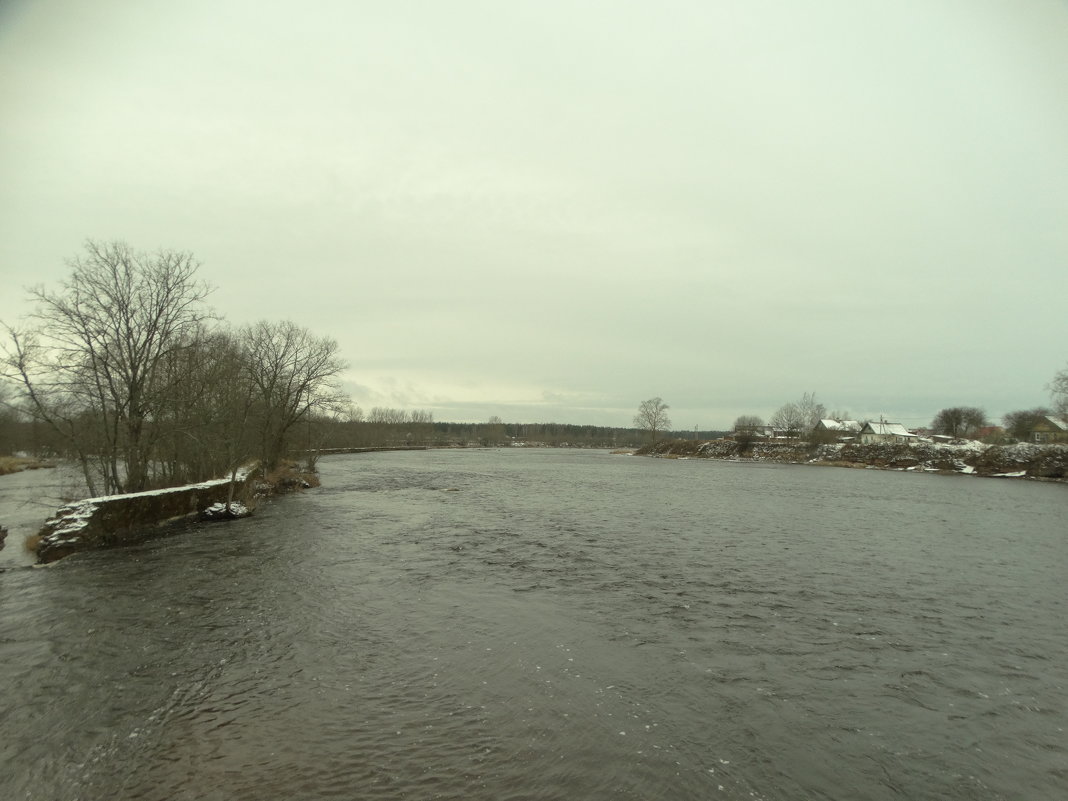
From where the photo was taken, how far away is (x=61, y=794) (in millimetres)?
5723

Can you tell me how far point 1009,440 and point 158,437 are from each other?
104m

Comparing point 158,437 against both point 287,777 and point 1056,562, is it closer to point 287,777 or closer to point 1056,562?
point 287,777

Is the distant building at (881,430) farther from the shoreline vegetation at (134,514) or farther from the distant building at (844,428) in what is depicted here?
the shoreline vegetation at (134,514)

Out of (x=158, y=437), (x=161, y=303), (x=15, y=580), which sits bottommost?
(x=15, y=580)

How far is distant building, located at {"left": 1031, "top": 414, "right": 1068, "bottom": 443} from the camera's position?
8044 cm

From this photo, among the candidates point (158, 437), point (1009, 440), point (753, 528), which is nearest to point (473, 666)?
point (753, 528)

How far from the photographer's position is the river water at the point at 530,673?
630 cm

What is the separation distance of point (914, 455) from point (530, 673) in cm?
8518

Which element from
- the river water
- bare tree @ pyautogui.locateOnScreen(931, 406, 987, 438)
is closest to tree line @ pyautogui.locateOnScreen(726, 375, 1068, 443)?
bare tree @ pyautogui.locateOnScreen(931, 406, 987, 438)

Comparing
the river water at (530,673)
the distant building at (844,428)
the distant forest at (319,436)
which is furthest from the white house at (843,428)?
the river water at (530,673)

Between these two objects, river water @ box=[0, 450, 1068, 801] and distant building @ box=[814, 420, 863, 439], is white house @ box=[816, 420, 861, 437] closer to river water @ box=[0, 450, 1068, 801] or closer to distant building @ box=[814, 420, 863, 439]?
distant building @ box=[814, 420, 863, 439]

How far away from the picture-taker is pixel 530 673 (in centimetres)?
895

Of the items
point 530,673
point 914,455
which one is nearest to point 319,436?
point 530,673

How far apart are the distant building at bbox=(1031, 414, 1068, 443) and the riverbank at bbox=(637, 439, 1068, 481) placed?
11.5 meters
